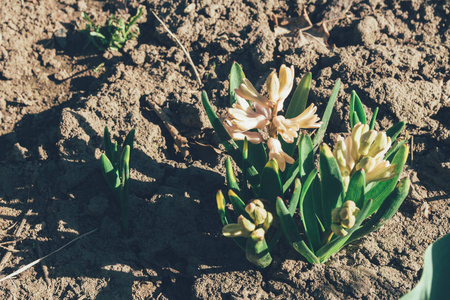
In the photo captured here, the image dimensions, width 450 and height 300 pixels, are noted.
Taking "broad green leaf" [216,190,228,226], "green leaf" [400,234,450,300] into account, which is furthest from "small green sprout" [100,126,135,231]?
"green leaf" [400,234,450,300]

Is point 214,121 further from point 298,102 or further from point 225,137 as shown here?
point 298,102

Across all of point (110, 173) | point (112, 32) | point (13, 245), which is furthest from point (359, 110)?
point (13, 245)

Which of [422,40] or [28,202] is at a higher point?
[422,40]

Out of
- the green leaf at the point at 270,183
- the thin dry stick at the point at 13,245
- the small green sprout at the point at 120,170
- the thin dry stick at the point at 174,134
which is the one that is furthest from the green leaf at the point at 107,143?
the green leaf at the point at 270,183

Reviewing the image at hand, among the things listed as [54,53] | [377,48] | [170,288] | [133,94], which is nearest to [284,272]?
[170,288]

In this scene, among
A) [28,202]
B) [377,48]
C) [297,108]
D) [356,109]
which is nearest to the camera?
[297,108]

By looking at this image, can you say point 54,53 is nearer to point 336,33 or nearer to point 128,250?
point 128,250

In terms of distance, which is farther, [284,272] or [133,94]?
[133,94]
